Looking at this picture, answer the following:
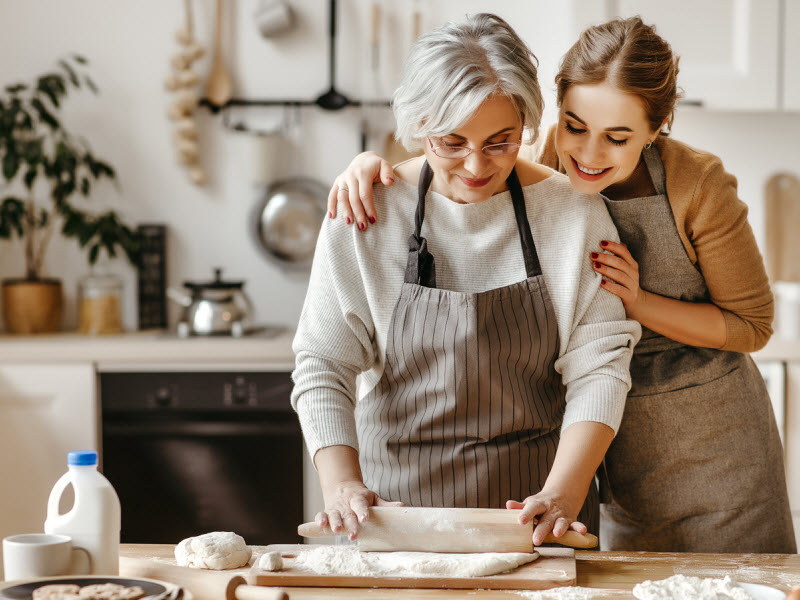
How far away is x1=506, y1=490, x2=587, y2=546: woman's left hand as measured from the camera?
3.58 feet

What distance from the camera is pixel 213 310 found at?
2.51 meters

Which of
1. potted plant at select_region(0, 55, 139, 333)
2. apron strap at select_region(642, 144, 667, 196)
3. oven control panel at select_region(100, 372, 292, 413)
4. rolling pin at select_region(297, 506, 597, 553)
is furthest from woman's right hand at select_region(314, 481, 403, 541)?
potted plant at select_region(0, 55, 139, 333)

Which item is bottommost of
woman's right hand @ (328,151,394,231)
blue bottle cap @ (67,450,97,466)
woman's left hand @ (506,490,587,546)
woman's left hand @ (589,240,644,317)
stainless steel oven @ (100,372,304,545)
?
stainless steel oven @ (100,372,304,545)

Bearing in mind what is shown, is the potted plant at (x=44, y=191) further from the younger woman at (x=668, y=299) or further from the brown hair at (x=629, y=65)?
the brown hair at (x=629, y=65)

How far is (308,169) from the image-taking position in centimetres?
286

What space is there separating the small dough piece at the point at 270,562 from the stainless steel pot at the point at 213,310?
4.92 feet

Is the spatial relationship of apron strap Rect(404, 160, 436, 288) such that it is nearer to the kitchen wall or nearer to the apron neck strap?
the apron neck strap

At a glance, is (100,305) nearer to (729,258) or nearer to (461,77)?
(461,77)

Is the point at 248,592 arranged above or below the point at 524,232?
below

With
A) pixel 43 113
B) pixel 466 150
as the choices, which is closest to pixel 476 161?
pixel 466 150

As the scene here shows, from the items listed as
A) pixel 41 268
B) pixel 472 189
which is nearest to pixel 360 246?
pixel 472 189

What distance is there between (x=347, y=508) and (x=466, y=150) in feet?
1.63

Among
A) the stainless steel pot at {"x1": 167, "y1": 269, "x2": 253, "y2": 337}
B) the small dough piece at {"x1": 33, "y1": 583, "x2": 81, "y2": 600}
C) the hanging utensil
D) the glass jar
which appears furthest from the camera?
the hanging utensil

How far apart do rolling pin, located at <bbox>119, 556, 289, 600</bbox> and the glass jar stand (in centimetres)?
173
